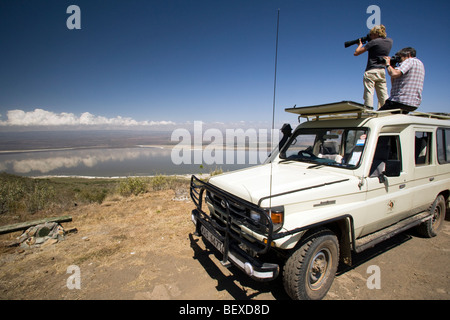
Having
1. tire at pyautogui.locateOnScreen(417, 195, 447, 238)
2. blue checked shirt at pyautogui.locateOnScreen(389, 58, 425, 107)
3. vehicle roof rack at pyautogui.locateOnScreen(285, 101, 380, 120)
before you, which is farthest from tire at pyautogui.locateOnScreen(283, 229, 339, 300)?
blue checked shirt at pyautogui.locateOnScreen(389, 58, 425, 107)

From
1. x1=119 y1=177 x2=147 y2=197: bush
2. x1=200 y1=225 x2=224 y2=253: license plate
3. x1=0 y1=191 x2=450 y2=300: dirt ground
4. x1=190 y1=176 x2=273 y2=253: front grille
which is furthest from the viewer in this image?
x1=119 y1=177 x2=147 y2=197: bush

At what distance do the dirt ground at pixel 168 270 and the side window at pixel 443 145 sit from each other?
1768mm

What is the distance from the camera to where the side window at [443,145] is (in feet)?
14.1

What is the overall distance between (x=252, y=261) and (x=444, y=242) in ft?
15.8

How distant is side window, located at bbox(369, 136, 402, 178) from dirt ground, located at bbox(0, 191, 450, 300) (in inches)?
66.7

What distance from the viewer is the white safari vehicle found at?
2.51 m

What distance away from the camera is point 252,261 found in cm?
243

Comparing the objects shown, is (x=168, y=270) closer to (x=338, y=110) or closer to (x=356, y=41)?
(x=338, y=110)

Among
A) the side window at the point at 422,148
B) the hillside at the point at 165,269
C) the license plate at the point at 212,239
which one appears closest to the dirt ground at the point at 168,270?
the hillside at the point at 165,269

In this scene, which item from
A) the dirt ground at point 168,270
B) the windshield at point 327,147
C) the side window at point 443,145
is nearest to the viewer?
the dirt ground at point 168,270

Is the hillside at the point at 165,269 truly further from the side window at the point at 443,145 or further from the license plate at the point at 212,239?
the side window at the point at 443,145

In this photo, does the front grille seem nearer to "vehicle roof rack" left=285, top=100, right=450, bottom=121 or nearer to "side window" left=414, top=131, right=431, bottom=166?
"vehicle roof rack" left=285, top=100, right=450, bottom=121

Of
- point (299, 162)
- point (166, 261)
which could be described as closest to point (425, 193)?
point (299, 162)
